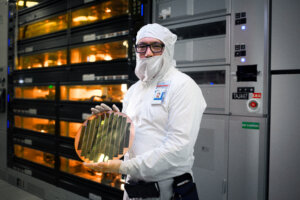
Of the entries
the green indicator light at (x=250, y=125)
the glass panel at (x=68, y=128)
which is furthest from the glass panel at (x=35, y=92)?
the green indicator light at (x=250, y=125)

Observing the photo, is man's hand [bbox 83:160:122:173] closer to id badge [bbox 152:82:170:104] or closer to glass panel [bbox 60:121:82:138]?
id badge [bbox 152:82:170:104]

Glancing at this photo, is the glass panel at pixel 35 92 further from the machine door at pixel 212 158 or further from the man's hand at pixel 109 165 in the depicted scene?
the man's hand at pixel 109 165

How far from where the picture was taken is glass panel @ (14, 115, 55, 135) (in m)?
4.32

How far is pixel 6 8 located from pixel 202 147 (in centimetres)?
466

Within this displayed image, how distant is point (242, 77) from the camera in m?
2.32

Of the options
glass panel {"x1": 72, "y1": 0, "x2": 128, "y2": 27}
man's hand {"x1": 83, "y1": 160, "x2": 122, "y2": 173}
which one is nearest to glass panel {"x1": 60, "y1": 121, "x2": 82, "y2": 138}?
glass panel {"x1": 72, "y1": 0, "x2": 128, "y2": 27}

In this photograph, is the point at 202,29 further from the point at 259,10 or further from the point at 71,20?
the point at 71,20

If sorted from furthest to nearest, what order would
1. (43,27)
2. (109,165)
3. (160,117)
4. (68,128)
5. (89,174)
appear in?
(43,27)
(68,128)
(89,174)
(160,117)
(109,165)

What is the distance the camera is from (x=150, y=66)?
1.60 meters

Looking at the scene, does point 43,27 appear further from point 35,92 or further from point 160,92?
point 160,92

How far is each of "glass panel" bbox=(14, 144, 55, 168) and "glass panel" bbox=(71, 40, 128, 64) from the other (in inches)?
72.0

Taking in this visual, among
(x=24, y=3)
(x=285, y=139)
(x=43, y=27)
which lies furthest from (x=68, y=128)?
(x=285, y=139)

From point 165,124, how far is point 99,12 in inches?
108

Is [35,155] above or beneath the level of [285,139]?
beneath
